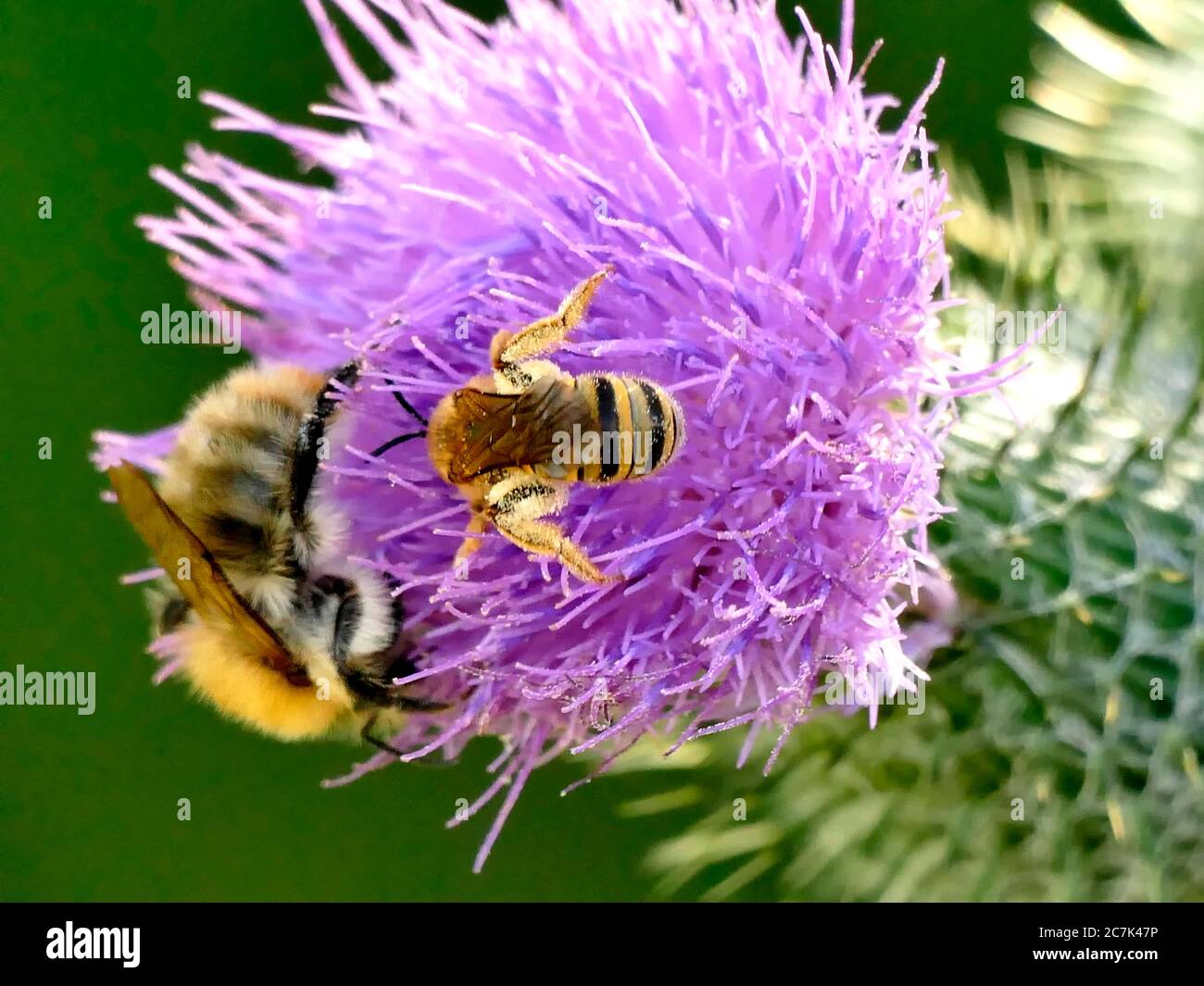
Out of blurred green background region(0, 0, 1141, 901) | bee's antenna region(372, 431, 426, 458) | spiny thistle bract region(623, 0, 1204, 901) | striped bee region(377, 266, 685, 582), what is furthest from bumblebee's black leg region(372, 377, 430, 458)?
blurred green background region(0, 0, 1141, 901)

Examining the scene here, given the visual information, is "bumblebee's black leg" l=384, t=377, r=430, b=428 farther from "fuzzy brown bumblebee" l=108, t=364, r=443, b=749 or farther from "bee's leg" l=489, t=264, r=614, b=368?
"bee's leg" l=489, t=264, r=614, b=368

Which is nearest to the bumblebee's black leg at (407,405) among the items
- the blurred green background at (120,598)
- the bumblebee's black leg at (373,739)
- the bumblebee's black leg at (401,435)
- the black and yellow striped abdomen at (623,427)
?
the bumblebee's black leg at (401,435)

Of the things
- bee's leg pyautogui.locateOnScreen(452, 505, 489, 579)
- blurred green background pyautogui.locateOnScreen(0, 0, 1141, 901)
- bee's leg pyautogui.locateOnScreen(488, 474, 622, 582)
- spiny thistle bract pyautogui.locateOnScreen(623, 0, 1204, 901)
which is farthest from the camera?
blurred green background pyautogui.locateOnScreen(0, 0, 1141, 901)

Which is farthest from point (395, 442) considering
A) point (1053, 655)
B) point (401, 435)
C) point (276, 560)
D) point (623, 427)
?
point (1053, 655)

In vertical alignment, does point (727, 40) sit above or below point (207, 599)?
above

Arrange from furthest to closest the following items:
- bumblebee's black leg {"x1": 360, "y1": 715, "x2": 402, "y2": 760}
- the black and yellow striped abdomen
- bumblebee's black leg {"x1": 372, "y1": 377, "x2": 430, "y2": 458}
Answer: bumblebee's black leg {"x1": 360, "y1": 715, "x2": 402, "y2": 760} < bumblebee's black leg {"x1": 372, "y1": 377, "x2": 430, "y2": 458} < the black and yellow striped abdomen

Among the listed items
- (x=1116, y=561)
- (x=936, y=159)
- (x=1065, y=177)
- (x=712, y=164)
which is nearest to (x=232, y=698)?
(x=712, y=164)

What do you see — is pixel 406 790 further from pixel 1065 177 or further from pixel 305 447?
pixel 1065 177
